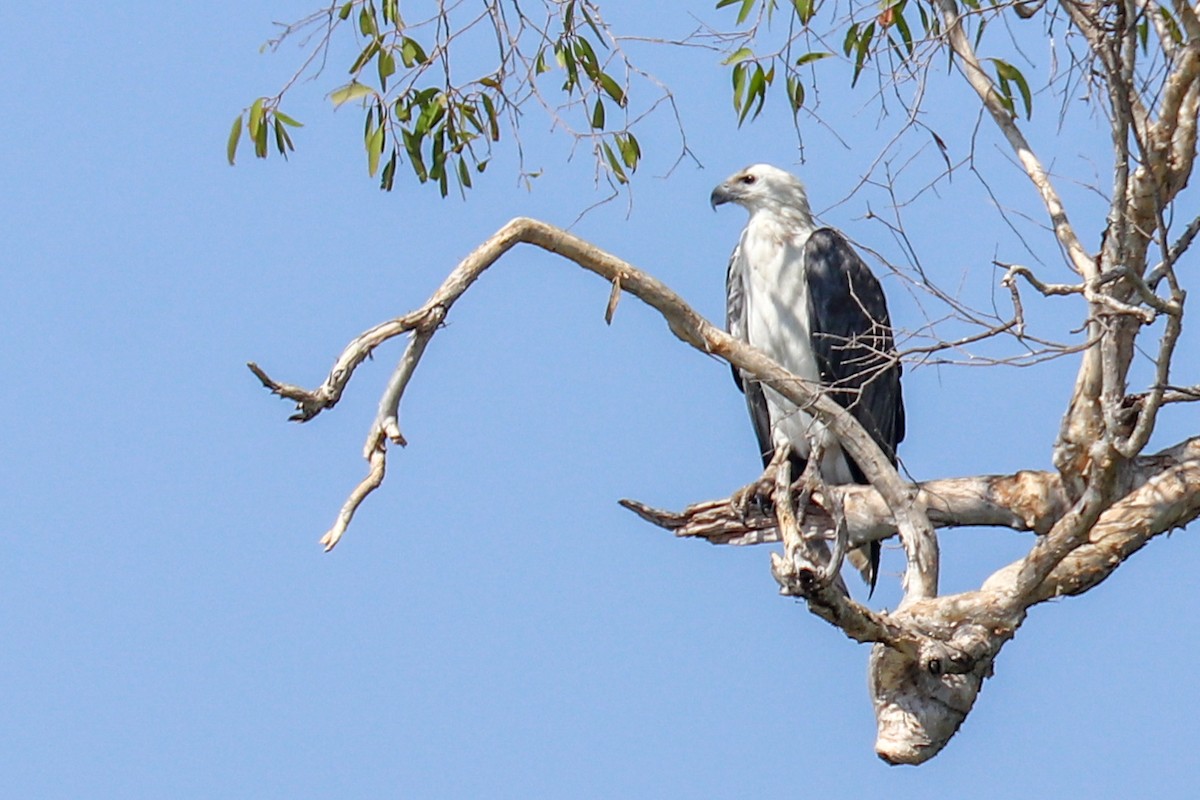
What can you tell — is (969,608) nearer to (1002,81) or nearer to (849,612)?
(849,612)

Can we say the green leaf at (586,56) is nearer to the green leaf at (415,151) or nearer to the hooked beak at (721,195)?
the green leaf at (415,151)

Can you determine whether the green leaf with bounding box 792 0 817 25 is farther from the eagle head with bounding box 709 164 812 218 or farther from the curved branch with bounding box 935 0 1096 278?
the eagle head with bounding box 709 164 812 218

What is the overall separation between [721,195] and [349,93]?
2.60 meters

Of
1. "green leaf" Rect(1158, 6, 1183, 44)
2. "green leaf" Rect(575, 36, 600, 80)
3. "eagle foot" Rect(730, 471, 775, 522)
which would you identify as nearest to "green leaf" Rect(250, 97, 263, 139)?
"green leaf" Rect(575, 36, 600, 80)

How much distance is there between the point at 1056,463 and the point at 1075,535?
2.20 ft

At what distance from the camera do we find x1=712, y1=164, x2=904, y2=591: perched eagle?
7.23m

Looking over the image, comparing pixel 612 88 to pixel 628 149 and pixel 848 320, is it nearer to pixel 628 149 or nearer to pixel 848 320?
pixel 628 149

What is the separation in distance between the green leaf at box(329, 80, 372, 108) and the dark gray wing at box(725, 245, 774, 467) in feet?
7.68

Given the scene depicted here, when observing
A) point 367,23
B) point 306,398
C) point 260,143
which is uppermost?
point 367,23

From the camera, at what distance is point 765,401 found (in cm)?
760

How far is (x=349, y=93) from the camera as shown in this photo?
5.58 m

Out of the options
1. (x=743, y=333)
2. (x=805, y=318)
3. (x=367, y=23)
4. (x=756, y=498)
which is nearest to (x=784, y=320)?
(x=805, y=318)

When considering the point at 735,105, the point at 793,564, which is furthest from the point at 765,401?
the point at 793,564

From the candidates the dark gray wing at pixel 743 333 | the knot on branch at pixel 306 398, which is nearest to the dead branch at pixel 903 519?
the knot on branch at pixel 306 398
